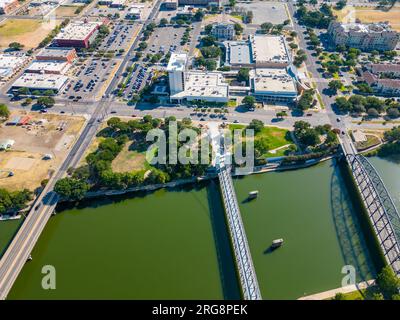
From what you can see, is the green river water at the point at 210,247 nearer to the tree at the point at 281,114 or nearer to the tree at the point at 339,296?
the tree at the point at 339,296

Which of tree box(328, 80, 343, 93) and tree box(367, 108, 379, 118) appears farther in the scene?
tree box(328, 80, 343, 93)

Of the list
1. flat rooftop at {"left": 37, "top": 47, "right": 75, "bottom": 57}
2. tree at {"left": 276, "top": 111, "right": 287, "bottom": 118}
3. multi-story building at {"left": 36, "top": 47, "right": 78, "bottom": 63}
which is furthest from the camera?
flat rooftop at {"left": 37, "top": 47, "right": 75, "bottom": 57}

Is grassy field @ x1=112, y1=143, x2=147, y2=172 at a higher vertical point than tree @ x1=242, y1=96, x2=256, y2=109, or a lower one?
lower

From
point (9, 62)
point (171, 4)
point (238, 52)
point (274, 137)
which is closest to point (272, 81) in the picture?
point (238, 52)

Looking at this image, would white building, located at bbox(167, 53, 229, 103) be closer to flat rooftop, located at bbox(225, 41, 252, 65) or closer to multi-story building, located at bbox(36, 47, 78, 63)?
flat rooftop, located at bbox(225, 41, 252, 65)

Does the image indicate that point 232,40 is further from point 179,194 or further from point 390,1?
point 390,1

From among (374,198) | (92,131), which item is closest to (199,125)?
(92,131)

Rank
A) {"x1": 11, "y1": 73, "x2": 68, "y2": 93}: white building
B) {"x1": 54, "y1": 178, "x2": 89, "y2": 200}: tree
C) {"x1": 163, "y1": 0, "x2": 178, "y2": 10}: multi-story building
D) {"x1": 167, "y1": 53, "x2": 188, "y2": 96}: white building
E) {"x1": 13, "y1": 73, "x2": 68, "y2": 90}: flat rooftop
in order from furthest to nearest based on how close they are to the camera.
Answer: {"x1": 163, "y1": 0, "x2": 178, "y2": 10}: multi-story building < {"x1": 13, "y1": 73, "x2": 68, "y2": 90}: flat rooftop < {"x1": 11, "y1": 73, "x2": 68, "y2": 93}: white building < {"x1": 167, "y1": 53, "x2": 188, "y2": 96}: white building < {"x1": 54, "y1": 178, "x2": 89, "y2": 200}: tree

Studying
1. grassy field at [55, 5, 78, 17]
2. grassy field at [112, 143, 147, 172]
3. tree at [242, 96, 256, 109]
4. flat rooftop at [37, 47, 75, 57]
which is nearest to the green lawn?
grassy field at [55, 5, 78, 17]
